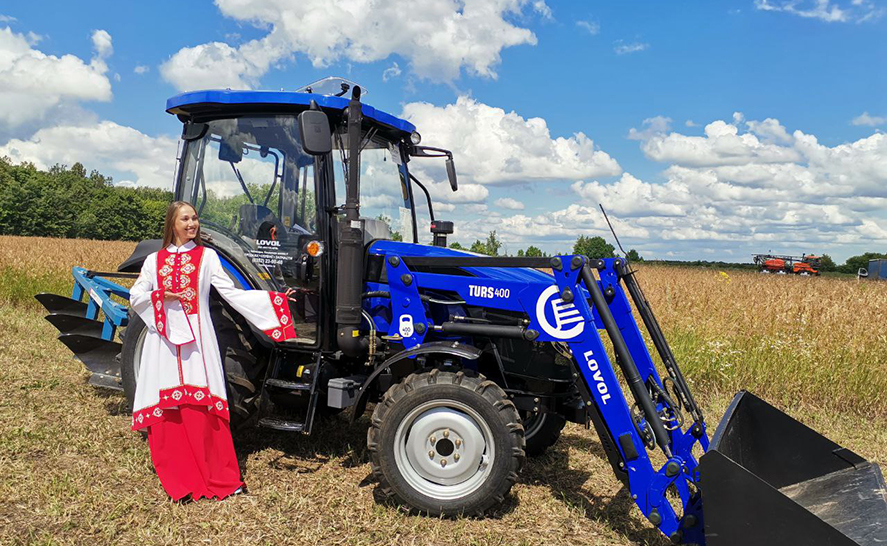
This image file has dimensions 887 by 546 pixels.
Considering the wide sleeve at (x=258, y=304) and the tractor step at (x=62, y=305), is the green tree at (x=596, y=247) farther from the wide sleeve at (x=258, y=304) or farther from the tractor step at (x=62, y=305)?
the tractor step at (x=62, y=305)

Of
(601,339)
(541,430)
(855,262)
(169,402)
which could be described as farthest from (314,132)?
(855,262)

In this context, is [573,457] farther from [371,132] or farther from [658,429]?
[371,132]

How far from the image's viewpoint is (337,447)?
5.33m

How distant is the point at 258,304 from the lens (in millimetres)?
4391

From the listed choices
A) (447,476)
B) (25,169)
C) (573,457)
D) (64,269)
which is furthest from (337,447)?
(25,169)

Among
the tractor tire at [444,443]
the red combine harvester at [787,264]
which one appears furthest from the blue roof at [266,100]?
the red combine harvester at [787,264]

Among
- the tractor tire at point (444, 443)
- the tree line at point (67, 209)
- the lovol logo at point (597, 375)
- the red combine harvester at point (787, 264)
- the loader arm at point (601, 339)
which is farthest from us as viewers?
the tree line at point (67, 209)

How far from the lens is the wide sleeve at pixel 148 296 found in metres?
4.27

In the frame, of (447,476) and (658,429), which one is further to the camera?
(447,476)

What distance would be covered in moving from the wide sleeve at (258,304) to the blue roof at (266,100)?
116 cm

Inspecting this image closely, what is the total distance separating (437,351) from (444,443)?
0.56 metres

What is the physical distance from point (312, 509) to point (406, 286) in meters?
1.55

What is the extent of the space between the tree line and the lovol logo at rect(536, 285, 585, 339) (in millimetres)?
54068

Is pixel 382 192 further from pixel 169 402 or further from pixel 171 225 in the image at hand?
pixel 169 402
